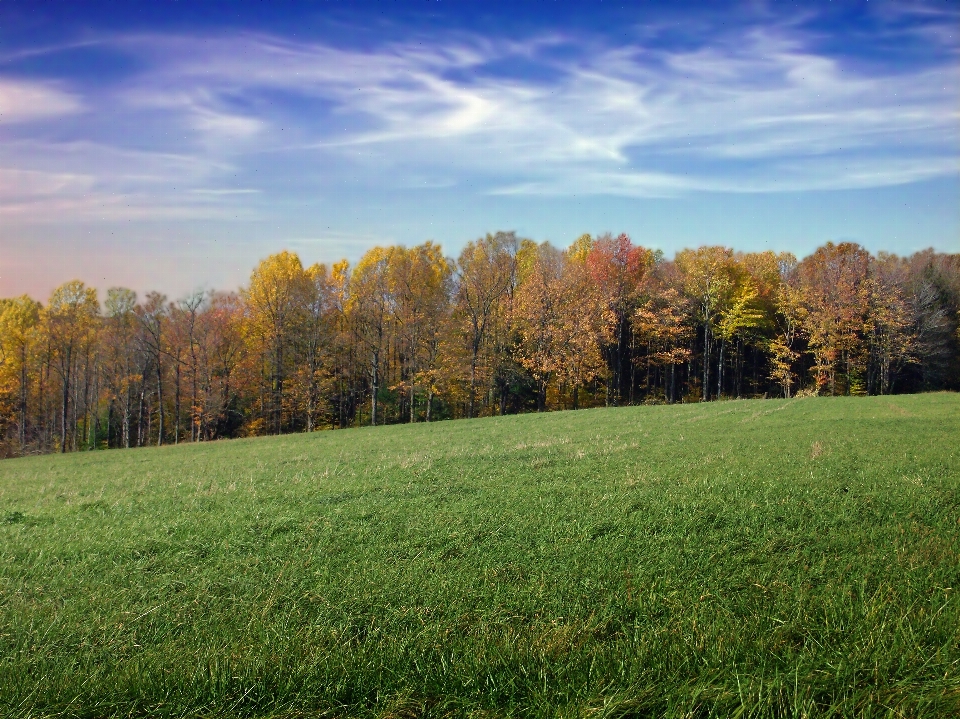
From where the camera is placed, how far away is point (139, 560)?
614 centimetres

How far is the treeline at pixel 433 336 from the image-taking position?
45156mm

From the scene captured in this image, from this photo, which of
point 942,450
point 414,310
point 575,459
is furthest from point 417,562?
point 414,310

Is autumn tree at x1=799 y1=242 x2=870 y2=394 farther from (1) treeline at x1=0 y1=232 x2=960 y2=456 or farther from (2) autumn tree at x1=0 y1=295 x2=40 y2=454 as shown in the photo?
(2) autumn tree at x1=0 y1=295 x2=40 y2=454

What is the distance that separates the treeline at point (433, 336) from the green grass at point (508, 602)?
115 ft

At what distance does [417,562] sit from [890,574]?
4044 millimetres

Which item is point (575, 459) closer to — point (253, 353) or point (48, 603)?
point (48, 603)

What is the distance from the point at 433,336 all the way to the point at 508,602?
134 ft

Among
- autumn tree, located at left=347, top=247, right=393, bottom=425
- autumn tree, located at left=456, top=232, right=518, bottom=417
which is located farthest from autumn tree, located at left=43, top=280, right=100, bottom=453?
autumn tree, located at left=456, top=232, right=518, bottom=417

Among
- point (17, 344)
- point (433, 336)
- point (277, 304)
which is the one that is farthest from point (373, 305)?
point (17, 344)

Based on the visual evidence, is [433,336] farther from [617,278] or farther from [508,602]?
[508,602]

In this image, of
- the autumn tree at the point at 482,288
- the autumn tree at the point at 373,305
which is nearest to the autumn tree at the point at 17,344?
the autumn tree at the point at 373,305

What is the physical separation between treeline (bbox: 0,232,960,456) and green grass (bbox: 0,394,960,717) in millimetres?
35151

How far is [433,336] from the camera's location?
45094 mm

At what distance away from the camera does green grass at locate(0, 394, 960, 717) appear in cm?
358
